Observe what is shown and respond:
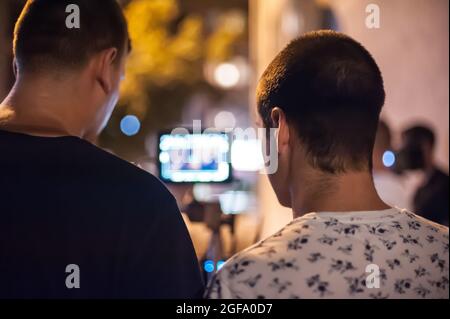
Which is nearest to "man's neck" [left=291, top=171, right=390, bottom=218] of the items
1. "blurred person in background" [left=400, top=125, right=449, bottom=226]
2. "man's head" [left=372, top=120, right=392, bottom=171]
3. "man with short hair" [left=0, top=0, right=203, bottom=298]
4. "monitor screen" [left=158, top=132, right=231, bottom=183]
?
"man with short hair" [left=0, top=0, right=203, bottom=298]

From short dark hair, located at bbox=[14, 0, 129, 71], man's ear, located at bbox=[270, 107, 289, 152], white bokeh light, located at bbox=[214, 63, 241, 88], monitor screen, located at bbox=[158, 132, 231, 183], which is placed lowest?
monitor screen, located at bbox=[158, 132, 231, 183]

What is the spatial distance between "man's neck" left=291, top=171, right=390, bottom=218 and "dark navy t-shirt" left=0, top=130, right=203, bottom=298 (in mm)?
307

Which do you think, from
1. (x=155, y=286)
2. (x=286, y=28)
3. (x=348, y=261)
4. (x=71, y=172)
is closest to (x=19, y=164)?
(x=71, y=172)

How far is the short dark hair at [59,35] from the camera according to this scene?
1.32 metres

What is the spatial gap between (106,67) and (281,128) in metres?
0.43

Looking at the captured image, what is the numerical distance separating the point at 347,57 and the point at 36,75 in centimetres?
66

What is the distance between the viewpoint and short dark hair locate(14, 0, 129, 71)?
4.33 ft

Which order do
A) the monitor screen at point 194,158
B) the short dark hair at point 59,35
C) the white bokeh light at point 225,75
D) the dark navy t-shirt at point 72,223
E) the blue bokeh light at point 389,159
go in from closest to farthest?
the dark navy t-shirt at point 72,223 → the short dark hair at point 59,35 → the monitor screen at point 194,158 → the blue bokeh light at point 389,159 → the white bokeh light at point 225,75

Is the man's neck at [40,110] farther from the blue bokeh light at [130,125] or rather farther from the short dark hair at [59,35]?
the blue bokeh light at [130,125]

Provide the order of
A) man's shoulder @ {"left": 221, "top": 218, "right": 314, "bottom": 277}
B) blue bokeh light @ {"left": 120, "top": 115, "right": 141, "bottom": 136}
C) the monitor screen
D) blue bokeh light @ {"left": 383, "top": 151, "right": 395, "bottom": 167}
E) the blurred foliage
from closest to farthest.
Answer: man's shoulder @ {"left": 221, "top": 218, "right": 314, "bottom": 277} < the monitor screen < blue bokeh light @ {"left": 383, "top": 151, "right": 395, "bottom": 167} < blue bokeh light @ {"left": 120, "top": 115, "right": 141, "bottom": 136} < the blurred foliage

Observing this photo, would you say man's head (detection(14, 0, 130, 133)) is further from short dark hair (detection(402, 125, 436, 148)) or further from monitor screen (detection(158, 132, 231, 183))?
short dark hair (detection(402, 125, 436, 148))

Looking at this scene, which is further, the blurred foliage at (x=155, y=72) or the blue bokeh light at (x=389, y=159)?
the blurred foliage at (x=155, y=72)

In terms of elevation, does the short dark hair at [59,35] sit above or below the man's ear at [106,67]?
above

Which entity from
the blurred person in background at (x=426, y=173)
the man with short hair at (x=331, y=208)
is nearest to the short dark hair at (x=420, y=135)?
the blurred person in background at (x=426, y=173)
